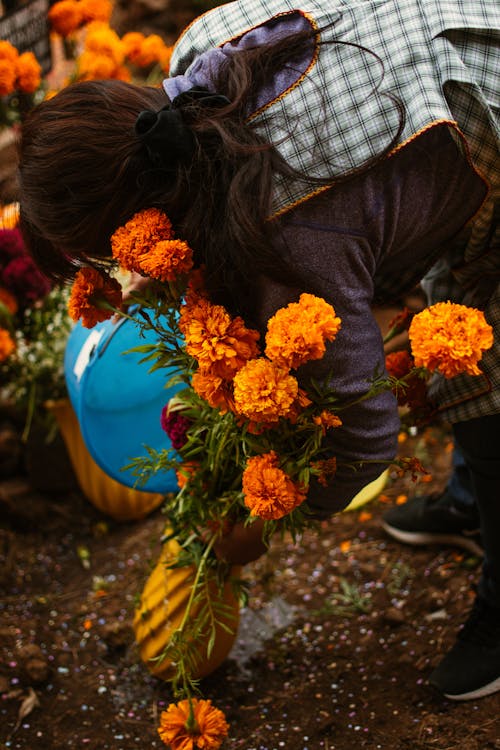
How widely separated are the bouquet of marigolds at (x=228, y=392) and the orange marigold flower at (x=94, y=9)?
163 cm

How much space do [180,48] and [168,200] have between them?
280 millimetres

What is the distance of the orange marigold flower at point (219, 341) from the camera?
1.11 m

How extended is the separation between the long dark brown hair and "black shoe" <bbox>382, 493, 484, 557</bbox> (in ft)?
3.69

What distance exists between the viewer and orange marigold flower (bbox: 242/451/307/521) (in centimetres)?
116

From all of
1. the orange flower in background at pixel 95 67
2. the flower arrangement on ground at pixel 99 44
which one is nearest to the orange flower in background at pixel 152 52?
the flower arrangement on ground at pixel 99 44

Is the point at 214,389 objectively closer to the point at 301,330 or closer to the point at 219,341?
the point at 219,341

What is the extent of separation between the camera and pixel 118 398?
1.79 meters

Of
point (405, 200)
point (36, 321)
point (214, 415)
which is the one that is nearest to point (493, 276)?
point (405, 200)

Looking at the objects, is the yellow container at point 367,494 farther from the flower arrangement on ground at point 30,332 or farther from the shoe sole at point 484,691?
the flower arrangement on ground at point 30,332

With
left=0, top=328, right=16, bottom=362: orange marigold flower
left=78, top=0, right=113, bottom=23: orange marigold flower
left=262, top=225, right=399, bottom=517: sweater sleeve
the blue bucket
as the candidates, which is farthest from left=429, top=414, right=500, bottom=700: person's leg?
left=78, top=0, right=113, bottom=23: orange marigold flower

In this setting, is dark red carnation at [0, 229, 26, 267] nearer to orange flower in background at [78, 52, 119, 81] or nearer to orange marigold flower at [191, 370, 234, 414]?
orange flower in background at [78, 52, 119, 81]

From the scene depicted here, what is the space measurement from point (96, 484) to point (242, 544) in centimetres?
100

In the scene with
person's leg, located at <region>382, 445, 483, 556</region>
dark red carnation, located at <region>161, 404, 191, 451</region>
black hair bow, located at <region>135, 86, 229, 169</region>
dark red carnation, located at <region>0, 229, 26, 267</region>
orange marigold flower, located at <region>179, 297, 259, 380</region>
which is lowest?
person's leg, located at <region>382, 445, 483, 556</region>

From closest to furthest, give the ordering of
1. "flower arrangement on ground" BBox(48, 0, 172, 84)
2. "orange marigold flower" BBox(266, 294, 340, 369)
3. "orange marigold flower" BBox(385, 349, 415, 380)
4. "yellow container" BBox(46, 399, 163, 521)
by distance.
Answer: "orange marigold flower" BBox(266, 294, 340, 369)
"orange marigold flower" BBox(385, 349, 415, 380)
"yellow container" BBox(46, 399, 163, 521)
"flower arrangement on ground" BBox(48, 0, 172, 84)
